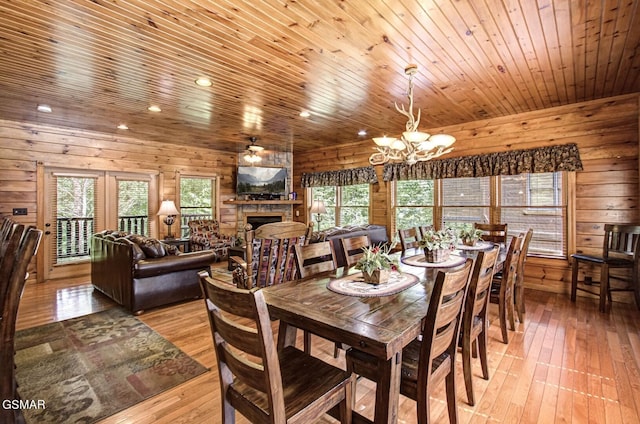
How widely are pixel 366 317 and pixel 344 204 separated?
594 centimetres

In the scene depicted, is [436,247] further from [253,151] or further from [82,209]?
[82,209]

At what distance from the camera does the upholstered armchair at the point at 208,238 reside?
635cm

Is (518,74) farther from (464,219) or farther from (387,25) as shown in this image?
(464,219)

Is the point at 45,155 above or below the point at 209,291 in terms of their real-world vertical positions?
above

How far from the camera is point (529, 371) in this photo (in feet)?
7.91

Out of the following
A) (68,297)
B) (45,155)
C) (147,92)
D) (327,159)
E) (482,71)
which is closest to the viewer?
(482,71)

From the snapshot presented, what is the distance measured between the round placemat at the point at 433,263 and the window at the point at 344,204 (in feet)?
12.8

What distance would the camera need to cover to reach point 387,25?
7.86 feet

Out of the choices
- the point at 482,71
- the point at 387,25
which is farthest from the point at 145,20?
the point at 482,71

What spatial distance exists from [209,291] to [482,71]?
3.47 m

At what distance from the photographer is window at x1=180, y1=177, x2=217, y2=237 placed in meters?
7.03

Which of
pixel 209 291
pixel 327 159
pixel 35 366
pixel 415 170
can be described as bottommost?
pixel 35 366

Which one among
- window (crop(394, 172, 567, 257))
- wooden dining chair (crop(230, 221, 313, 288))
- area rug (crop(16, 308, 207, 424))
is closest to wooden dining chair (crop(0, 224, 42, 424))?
area rug (crop(16, 308, 207, 424))

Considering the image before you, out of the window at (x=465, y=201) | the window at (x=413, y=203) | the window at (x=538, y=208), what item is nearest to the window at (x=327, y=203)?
the window at (x=413, y=203)
